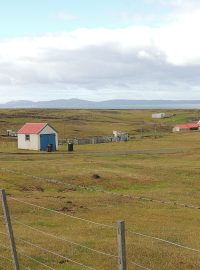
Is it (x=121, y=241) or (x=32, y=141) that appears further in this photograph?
(x=32, y=141)

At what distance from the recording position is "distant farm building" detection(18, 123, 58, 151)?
86312 millimetres

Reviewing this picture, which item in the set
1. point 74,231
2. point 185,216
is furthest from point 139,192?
point 74,231

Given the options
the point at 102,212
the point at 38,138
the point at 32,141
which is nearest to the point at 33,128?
the point at 32,141

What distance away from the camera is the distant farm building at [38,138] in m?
86.3

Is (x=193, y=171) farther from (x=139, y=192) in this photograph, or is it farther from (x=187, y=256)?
(x=187, y=256)

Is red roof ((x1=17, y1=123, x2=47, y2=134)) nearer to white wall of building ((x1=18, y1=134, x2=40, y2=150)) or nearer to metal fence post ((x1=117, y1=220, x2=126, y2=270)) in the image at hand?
white wall of building ((x1=18, y1=134, x2=40, y2=150))

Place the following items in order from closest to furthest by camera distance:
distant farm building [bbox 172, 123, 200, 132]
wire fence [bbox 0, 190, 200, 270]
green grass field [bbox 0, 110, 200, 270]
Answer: wire fence [bbox 0, 190, 200, 270] < green grass field [bbox 0, 110, 200, 270] < distant farm building [bbox 172, 123, 200, 132]

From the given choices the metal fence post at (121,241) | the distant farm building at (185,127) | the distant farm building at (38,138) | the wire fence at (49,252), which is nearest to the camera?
the metal fence post at (121,241)

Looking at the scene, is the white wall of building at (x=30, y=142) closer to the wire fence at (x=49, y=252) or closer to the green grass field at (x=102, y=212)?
the green grass field at (x=102, y=212)

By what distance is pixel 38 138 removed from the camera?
85.9 metres

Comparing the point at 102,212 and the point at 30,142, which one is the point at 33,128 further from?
the point at 102,212

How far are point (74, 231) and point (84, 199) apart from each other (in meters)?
11.9

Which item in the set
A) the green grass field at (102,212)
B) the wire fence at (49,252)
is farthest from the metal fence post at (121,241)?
the wire fence at (49,252)

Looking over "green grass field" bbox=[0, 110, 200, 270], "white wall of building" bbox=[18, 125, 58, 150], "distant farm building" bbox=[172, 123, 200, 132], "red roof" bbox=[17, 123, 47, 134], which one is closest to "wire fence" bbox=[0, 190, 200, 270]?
"green grass field" bbox=[0, 110, 200, 270]
